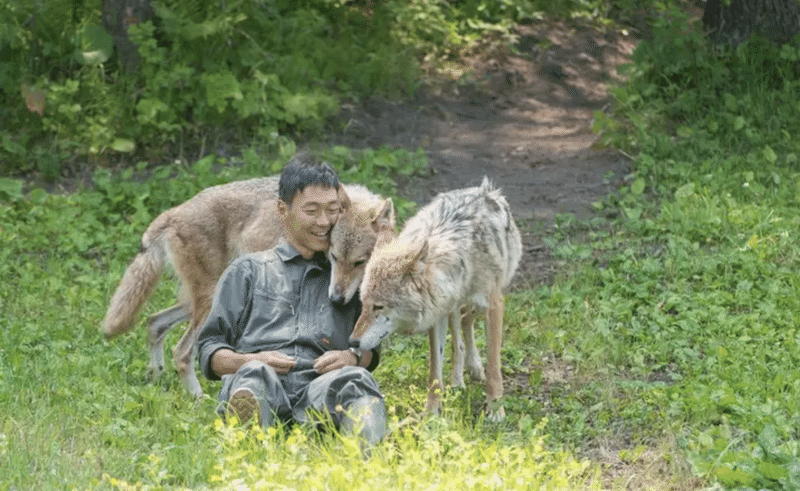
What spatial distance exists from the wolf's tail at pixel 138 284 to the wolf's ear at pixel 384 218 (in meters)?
1.76

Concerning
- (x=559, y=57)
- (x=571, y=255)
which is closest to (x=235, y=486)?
(x=571, y=255)

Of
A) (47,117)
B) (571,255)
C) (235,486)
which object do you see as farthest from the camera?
(47,117)

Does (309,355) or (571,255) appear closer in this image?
(309,355)

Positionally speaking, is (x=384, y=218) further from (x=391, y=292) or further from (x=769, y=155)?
(x=769, y=155)

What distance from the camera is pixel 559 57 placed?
14.5 metres

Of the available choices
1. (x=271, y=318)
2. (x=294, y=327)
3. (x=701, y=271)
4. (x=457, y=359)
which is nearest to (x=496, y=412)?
(x=457, y=359)

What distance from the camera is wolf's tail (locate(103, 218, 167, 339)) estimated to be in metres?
6.94

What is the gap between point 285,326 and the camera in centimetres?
554

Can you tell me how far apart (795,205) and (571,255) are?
213 cm

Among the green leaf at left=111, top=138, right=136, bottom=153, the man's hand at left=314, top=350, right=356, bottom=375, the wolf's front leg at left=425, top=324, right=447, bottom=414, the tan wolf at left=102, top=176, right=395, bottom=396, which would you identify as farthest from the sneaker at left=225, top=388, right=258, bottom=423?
the green leaf at left=111, top=138, right=136, bottom=153

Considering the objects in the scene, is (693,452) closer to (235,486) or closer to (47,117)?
(235,486)

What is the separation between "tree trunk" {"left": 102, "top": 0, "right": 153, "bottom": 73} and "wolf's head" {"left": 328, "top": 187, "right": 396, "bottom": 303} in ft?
20.3

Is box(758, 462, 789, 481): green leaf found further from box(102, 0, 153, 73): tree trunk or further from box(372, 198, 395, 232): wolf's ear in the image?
box(102, 0, 153, 73): tree trunk

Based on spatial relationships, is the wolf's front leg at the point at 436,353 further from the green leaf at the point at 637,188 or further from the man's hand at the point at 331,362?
the green leaf at the point at 637,188
